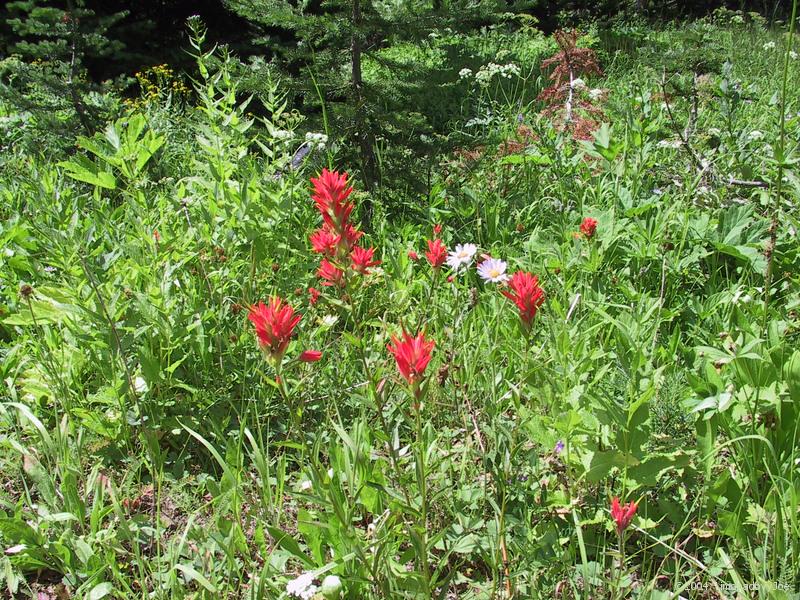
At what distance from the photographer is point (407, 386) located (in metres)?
1.07

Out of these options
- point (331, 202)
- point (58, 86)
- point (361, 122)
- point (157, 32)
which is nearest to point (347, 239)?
point (331, 202)

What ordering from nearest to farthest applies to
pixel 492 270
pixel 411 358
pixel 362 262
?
pixel 411 358 < pixel 362 262 < pixel 492 270

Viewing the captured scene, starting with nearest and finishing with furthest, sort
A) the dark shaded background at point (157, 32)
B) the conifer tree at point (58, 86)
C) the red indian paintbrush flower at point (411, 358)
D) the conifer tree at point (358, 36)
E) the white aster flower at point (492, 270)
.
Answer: the red indian paintbrush flower at point (411, 358) < the white aster flower at point (492, 270) < the conifer tree at point (358, 36) < the conifer tree at point (58, 86) < the dark shaded background at point (157, 32)

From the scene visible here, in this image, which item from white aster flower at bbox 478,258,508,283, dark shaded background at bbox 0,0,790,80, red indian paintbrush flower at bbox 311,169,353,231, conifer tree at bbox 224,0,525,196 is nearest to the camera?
red indian paintbrush flower at bbox 311,169,353,231

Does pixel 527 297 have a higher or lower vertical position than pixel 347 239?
lower

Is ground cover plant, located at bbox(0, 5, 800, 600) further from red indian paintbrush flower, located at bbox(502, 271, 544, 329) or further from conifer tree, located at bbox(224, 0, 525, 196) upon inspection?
conifer tree, located at bbox(224, 0, 525, 196)

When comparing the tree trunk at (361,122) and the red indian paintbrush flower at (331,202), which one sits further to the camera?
the tree trunk at (361,122)

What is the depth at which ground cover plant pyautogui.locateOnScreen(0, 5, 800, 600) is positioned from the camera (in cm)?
134

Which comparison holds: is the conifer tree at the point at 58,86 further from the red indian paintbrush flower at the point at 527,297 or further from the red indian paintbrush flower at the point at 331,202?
the red indian paintbrush flower at the point at 527,297

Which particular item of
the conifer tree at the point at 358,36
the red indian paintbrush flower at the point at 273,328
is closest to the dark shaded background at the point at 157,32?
the conifer tree at the point at 358,36

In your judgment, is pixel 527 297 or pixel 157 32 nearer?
pixel 527 297

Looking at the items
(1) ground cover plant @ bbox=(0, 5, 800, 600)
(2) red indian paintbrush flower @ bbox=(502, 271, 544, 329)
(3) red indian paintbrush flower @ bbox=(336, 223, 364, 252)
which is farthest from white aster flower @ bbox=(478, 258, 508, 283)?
(3) red indian paintbrush flower @ bbox=(336, 223, 364, 252)

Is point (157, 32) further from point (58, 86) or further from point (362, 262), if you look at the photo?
point (362, 262)

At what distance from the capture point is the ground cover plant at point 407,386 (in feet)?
4.40
